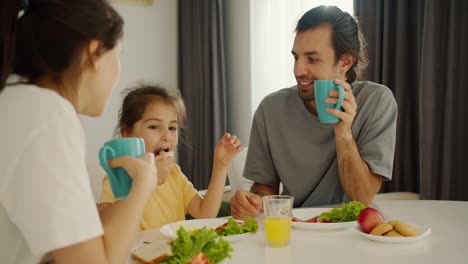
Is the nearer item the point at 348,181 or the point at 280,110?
the point at 348,181

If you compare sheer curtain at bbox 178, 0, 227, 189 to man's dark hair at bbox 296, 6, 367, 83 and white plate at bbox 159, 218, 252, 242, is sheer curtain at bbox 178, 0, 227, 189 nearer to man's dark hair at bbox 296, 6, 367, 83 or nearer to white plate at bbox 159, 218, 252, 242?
man's dark hair at bbox 296, 6, 367, 83

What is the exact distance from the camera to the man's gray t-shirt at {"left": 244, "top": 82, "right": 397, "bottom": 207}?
1.98 metres

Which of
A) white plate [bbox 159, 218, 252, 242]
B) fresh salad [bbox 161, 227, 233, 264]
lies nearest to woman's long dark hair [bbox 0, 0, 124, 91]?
fresh salad [bbox 161, 227, 233, 264]

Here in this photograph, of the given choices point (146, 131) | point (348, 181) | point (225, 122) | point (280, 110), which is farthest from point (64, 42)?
point (225, 122)

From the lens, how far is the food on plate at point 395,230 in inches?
48.8

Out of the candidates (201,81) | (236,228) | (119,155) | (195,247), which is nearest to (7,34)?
(119,155)

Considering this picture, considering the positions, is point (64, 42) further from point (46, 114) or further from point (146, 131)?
point (146, 131)

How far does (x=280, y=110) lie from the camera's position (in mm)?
→ 2201

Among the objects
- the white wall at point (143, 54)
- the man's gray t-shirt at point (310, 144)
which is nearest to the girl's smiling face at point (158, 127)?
the man's gray t-shirt at point (310, 144)

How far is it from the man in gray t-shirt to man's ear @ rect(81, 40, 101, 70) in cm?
108

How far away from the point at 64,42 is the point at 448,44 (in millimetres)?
2417

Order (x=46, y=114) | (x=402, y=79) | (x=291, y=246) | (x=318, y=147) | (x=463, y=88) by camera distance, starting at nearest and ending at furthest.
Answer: (x=46, y=114), (x=291, y=246), (x=318, y=147), (x=463, y=88), (x=402, y=79)

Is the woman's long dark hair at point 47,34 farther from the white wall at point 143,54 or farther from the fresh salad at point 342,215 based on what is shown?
the white wall at point 143,54

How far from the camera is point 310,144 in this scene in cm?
210
